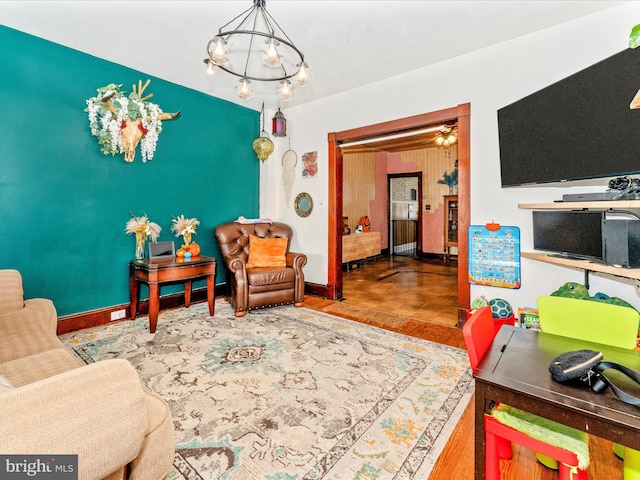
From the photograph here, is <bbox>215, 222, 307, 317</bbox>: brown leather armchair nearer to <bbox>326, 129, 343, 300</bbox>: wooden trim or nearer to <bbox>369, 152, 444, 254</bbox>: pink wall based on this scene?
<bbox>326, 129, 343, 300</bbox>: wooden trim

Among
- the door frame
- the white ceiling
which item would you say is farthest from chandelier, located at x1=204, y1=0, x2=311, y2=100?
the door frame

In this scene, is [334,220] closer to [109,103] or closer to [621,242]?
[109,103]

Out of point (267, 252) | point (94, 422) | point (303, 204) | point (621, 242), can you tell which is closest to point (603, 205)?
point (621, 242)

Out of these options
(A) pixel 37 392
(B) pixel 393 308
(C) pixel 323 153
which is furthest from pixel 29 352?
(C) pixel 323 153

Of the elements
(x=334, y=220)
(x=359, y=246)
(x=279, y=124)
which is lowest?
(x=359, y=246)

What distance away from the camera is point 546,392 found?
0.93 m

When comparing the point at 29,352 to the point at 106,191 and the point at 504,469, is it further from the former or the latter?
the point at 504,469

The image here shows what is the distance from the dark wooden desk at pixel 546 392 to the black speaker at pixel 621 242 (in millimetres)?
812

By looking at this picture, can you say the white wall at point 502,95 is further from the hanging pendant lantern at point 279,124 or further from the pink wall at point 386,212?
the pink wall at point 386,212

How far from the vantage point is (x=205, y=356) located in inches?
99.1

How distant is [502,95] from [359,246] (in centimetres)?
412

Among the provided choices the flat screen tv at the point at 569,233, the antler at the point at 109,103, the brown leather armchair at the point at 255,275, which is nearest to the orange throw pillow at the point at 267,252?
the brown leather armchair at the point at 255,275

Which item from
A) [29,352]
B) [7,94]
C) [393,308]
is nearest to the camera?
[29,352]

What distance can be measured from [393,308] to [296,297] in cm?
123
